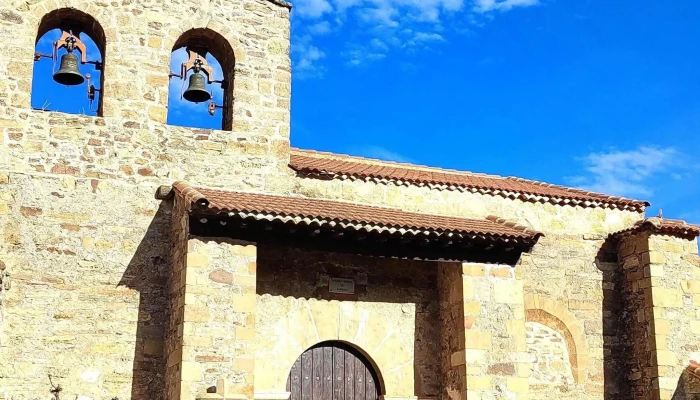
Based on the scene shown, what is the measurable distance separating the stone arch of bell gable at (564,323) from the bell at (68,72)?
235 inches

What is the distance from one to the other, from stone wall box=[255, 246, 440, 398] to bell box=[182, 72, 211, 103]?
2.08 meters

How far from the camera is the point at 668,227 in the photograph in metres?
11.1

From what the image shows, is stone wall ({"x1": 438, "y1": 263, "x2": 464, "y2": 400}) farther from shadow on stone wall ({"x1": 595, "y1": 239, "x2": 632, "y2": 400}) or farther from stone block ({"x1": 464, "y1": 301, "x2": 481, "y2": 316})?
shadow on stone wall ({"x1": 595, "y1": 239, "x2": 632, "y2": 400})

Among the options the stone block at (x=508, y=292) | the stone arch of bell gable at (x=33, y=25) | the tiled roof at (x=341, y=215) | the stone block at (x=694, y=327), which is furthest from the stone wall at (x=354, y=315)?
the stone block at (x=694, y=327)

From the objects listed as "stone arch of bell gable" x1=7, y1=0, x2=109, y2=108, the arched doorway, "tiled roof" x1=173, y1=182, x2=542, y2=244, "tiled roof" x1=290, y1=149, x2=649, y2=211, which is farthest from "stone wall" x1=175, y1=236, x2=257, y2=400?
"stone arch of bell gable" x1=7, y1=0, x2=109, y2=108

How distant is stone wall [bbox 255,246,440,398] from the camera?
381 inches

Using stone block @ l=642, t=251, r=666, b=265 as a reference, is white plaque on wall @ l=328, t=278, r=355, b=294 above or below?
below

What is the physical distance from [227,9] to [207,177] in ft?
6.88

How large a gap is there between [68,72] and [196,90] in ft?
4.74

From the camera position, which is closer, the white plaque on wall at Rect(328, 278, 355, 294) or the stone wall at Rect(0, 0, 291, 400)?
the stone wall at Rect(0, 0, 291, 400)

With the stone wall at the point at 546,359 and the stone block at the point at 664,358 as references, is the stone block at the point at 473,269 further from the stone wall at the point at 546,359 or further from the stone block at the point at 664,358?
the stone block at the point at 664,358

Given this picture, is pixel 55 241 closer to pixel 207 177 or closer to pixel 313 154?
pixel 207 177

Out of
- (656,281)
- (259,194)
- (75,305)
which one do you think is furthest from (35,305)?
(656,281)

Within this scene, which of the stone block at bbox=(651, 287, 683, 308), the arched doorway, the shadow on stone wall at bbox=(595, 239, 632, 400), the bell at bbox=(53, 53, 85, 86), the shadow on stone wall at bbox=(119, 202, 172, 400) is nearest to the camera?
the shadow on stone wall at bbox=(119, 202, 172, 400)
